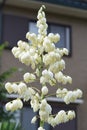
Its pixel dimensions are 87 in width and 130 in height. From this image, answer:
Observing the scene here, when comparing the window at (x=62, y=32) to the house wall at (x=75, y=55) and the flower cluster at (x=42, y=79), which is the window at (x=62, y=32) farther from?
the flower cluster at (x=42, y=79)

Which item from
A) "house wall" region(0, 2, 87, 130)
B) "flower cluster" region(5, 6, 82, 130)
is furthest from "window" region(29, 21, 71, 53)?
"flower cluster" region(5, 6, 82, 130)

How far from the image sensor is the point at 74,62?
14.9 meters

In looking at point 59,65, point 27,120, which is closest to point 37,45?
point 59,65

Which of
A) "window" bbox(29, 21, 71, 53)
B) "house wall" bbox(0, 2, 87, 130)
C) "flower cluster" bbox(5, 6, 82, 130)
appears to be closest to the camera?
"flower cluster" bbox(5, 6, 82, 130)

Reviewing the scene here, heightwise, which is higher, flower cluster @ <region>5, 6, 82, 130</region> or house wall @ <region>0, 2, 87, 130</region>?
house wall @ <region>0, 2, 87, 130</region>

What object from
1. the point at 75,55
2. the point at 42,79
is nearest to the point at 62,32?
the point at 75,55

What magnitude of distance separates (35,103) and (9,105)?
25 centimetres

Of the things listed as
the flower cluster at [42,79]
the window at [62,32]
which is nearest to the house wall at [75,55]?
the window at [62,32]

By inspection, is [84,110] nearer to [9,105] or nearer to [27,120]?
[27,120]

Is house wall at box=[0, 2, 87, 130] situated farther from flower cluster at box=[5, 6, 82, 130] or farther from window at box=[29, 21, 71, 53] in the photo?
flower cluster at box=[5, 6, 82, 130]

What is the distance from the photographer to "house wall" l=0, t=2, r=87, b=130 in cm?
1399

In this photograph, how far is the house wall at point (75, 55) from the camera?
1399cm

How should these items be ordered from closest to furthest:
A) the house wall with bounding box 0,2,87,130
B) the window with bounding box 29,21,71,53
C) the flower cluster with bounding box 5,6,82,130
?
1. the flower cluster with bounding box 5,6,82,130
2. the house wall with bounding box 0,2,87,130
3. the window with bounding box 29,21,71,53

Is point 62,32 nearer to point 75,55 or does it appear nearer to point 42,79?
point 75,55
